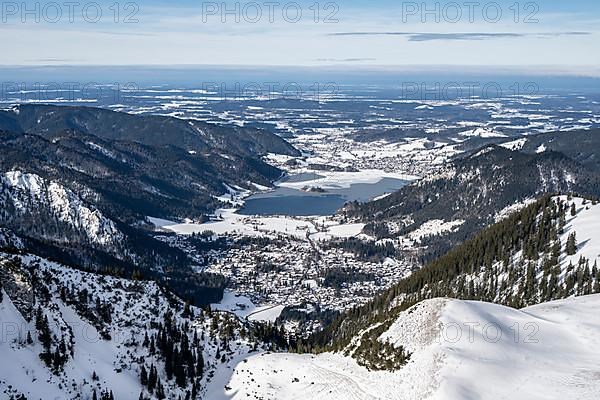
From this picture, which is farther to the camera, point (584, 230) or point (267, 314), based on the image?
point (267, 314)

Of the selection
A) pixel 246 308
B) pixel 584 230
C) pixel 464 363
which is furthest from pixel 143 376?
pixel 584 230

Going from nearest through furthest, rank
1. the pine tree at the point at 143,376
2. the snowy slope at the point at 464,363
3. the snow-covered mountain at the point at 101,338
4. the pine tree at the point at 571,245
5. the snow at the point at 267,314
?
the snowy slope at the point at 464,363
the snow-covered mountain at the point at 101,338
the pine tree at the point at 143,376
the pine tree at the point at 571,245
the snow at the point at 267,314

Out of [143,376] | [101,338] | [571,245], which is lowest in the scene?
[143,376]

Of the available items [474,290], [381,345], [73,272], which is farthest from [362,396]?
[474,290]

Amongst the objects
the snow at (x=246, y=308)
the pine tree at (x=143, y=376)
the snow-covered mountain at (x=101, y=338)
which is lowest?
the snow at (x=246, y=308)

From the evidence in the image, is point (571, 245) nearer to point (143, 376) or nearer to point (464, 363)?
point (464, 363)

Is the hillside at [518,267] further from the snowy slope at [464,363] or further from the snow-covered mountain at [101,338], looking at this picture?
the snowy slope at [464,363]

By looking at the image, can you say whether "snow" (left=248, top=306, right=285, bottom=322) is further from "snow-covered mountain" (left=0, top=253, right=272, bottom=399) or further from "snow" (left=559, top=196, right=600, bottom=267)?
"snow" (left=559, top=196, right=600, bottom=267)

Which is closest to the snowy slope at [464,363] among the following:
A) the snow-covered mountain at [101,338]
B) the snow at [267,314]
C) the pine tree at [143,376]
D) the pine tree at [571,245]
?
the snow-covered mountain at [101,338]
